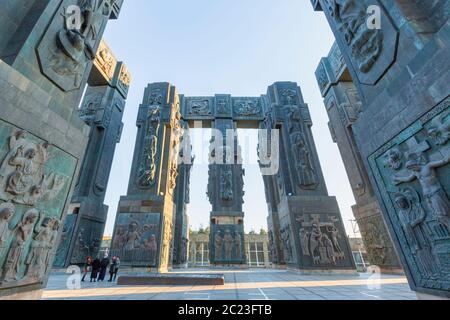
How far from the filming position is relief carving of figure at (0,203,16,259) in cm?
362

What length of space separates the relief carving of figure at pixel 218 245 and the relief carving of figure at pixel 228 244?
0.36 meters

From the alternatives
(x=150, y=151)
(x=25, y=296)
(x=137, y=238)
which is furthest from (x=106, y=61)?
(x=25, y=296)

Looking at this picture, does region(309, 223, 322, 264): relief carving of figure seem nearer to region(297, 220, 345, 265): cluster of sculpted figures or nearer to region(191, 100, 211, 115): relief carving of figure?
region(297, 220, 345, 265): cluster of sculpted figures

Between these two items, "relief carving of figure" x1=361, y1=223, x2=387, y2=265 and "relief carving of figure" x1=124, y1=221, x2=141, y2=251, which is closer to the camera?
"relief carving of figure" x1=124, y1=221, x2=141, y2=251

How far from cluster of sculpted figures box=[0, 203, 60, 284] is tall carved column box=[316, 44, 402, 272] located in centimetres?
1477

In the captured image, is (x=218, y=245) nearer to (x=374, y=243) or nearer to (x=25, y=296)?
(x=374, y=243)

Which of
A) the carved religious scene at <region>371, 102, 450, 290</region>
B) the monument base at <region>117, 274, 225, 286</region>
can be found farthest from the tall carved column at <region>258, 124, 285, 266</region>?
the carved religious scene at <region>371, 102, 450, 290</region>

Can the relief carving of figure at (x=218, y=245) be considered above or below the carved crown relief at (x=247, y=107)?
below

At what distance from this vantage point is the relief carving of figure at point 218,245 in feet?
55.6

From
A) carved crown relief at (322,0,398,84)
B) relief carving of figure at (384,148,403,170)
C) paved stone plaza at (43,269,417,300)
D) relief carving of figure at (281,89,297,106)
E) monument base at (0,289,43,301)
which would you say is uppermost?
relief carving of figure at (281,89,297,106)

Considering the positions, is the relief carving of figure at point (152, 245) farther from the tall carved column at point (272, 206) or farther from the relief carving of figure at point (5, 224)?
the tall carved column at point (272, 206)

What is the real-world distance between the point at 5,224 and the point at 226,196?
15960 millimetres

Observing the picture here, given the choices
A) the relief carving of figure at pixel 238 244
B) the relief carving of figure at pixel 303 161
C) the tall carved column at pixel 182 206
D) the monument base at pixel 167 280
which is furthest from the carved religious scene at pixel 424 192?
the tall carved column at pixel 182 206

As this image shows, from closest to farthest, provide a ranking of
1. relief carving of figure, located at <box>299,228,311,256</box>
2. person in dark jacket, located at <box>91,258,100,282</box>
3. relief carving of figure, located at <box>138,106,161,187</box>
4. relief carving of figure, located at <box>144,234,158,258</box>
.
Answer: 1. person in dark jacket, located at <box>91,258,100,282</box>
2. relief carving of figure, located at <box>299,228,311,256</box>
3. relief carving of figure, located at <box>144,234,158,258</box>
4. relief carving of figure, located at <box>138,106,161,187</box>
